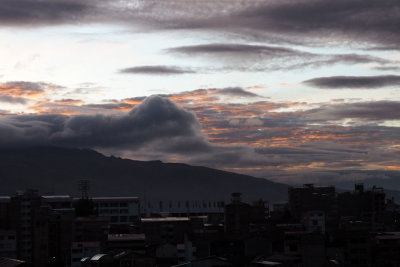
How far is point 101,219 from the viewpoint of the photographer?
150 meters

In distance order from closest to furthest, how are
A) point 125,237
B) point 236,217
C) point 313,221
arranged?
1. point 125,237
2. point 236,217
3. point 313,221

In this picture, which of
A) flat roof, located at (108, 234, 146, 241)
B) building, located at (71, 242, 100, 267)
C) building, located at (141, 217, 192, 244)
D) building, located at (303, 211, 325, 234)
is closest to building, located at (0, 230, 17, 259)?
building, located at (71, 242, 100, 267)

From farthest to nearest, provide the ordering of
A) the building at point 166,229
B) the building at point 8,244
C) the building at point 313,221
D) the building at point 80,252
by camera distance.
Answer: the building at point 313,221 → the building at point 166,229 → the building at point 8,244 → the building at point 80,252

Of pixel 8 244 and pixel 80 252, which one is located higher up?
pixel 8 244

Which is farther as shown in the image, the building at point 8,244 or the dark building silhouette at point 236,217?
the dark building silhouette at point 236,217

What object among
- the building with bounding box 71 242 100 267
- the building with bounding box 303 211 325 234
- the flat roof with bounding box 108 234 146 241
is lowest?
the building with bounding box 71 242 100 267

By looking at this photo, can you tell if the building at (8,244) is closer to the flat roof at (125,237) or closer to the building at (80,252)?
the building at (80,252)

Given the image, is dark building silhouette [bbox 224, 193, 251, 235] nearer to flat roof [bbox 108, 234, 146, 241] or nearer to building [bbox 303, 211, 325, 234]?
building [bbox 303, 211, 325, 234]

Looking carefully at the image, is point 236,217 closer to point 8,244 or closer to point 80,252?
point 80,252

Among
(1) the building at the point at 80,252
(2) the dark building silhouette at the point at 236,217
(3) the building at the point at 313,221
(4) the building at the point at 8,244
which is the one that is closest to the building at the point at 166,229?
(2) the dark building silhouette at the point at 236,217

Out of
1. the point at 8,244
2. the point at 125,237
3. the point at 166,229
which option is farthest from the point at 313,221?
the point at 8,244

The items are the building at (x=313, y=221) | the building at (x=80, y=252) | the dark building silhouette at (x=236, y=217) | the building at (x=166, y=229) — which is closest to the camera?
the building at (x=80, y=252)

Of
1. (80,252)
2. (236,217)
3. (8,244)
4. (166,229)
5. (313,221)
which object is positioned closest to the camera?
(80,252)

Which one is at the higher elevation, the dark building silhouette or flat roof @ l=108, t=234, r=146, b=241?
the dark building silhouette
